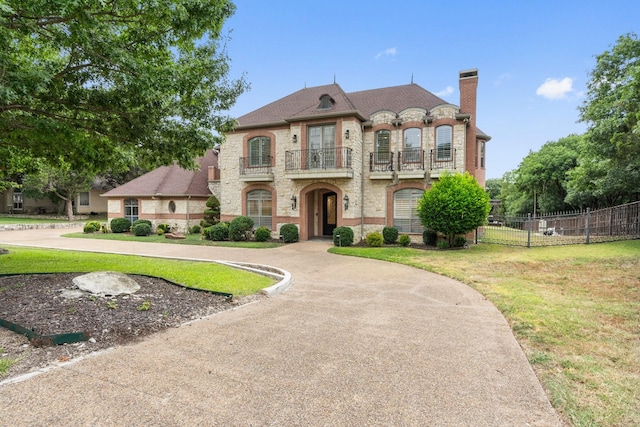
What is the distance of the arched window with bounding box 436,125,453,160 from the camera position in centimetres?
1633

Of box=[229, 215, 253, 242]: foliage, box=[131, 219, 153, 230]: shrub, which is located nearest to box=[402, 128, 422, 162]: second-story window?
box=[229, 215, 253, 242]: foliage

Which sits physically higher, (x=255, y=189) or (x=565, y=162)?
(x=565, y=162)

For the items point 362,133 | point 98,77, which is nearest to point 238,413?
point 98,77

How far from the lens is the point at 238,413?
3.02 m

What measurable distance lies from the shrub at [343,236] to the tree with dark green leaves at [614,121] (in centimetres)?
1079

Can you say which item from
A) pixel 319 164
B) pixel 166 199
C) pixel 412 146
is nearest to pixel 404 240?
pixel 412 146

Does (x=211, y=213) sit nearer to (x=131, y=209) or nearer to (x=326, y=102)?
(x=131, y=209)

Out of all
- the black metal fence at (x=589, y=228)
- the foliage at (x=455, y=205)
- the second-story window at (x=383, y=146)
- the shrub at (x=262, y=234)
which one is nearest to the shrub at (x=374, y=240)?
the foliage at (x=455, y=205)

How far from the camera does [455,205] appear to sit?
14.1 m

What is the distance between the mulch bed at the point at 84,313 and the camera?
4215mm

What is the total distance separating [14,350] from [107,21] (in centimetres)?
570

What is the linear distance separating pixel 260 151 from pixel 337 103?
496 centimetres

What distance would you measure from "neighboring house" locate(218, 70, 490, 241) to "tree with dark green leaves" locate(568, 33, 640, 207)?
5315mm

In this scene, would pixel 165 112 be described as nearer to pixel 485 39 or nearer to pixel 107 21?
pixel 107 21
